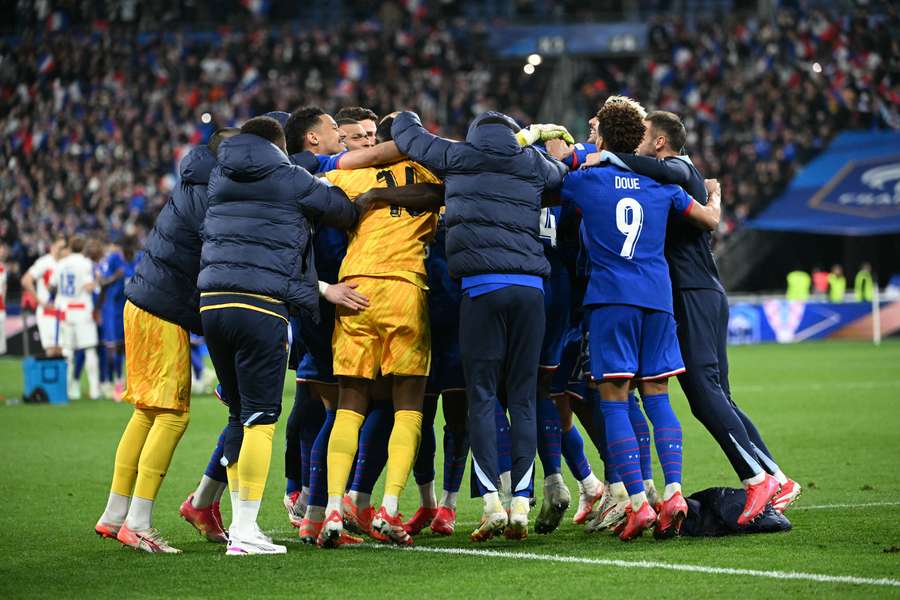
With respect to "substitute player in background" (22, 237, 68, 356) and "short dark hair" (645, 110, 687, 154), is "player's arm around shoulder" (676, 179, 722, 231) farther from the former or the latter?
"substitute player in background" (22, 237, 68, 356)

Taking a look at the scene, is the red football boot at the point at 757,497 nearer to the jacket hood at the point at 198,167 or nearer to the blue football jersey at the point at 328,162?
the blue football jersey at the point at 328,162

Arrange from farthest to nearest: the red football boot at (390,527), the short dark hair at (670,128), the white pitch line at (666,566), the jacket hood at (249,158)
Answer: the short dark hair at (670,128), the red football boot at (390,527), the jacket hood at (249,158), the white pitch line at (666,566)

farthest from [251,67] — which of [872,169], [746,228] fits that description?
[872,169]

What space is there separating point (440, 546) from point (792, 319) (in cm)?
2474

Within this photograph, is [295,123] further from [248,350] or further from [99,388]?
[99,388]

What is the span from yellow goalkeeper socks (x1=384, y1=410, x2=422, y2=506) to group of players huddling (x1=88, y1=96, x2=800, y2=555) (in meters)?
0.02

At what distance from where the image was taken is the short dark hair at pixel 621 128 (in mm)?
7383

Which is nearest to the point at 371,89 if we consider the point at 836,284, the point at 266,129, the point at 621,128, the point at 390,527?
the point at 836,284

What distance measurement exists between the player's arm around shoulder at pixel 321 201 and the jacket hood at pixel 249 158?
122 mm

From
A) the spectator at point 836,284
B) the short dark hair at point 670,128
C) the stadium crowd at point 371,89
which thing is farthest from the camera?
the stadium crowd at point 371,89

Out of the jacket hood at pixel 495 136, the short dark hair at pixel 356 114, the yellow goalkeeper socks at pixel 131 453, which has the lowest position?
the yellow goalkeeper socks at pixel 131 453

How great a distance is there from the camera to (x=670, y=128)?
7.71 meters

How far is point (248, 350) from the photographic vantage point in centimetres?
672

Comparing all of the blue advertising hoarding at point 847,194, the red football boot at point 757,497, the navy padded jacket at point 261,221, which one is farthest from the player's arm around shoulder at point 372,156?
the blue advertising hoarding at point 847,194
